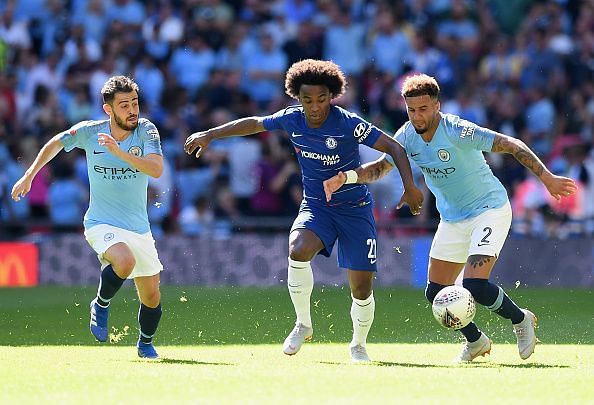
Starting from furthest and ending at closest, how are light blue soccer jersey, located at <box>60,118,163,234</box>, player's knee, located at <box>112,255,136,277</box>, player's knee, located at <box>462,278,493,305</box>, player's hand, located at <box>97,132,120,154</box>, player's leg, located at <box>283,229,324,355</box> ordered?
light blue soccer jersey, located at <box>60,118,163,234</box> < player's leg, located at <box>283,229,324,355</box> < player's knee, located at <box>112,255,136,277</box> < player's knee, located at <box>462,278,493,305</box> < player's hand, located at <box>97,132,120,154</box>

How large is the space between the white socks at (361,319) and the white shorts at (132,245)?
60.7 inches

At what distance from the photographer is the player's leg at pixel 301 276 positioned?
984cm

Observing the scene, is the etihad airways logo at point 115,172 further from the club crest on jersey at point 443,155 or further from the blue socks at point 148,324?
the club crest on jersey at point 443,155

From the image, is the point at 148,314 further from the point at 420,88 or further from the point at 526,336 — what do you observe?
the point at 526,336

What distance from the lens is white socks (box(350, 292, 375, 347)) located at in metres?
9.77

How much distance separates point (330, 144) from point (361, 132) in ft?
0.88

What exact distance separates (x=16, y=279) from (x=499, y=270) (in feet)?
21.9

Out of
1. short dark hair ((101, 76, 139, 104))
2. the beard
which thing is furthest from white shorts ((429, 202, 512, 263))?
short dark hair ((101, 76, 139, 104))

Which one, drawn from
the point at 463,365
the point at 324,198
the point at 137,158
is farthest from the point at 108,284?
the point at 463,365

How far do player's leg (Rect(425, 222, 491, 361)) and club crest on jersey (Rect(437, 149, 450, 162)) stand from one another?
1.85 feet

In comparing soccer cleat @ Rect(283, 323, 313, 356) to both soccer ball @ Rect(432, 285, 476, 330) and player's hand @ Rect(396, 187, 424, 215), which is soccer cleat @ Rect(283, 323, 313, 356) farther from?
player's hand @ Rect(396, 187, 424, 215)

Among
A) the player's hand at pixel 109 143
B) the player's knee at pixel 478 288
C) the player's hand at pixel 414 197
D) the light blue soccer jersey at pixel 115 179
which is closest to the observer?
the player's hand at pixel 414 197

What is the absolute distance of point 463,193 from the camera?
9891mm

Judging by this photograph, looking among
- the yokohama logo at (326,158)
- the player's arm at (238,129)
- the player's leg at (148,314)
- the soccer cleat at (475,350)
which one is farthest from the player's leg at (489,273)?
the player's leg at (148,314)
